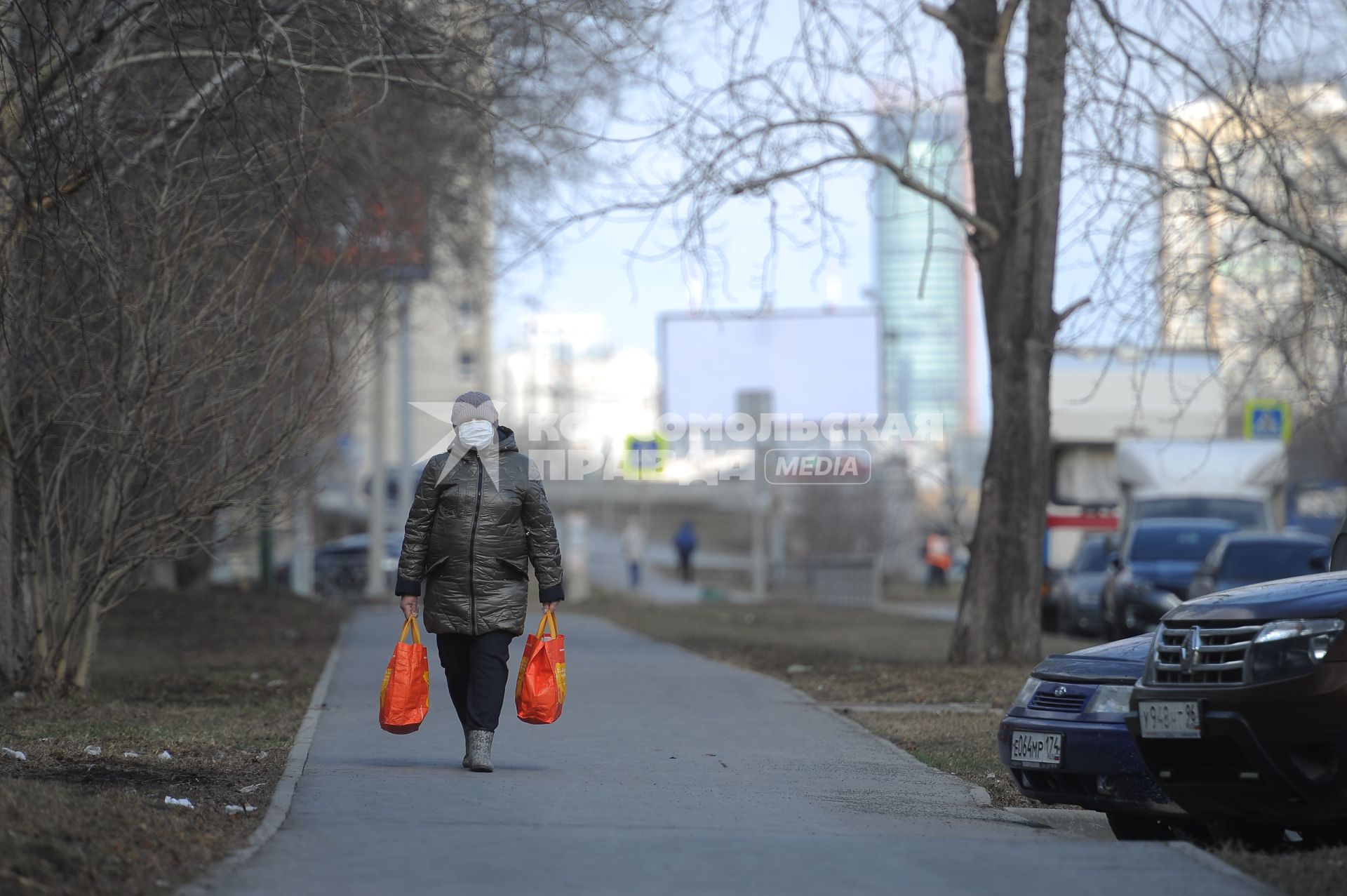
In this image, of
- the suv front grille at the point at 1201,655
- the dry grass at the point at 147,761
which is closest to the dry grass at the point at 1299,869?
the suv front grille at the point at 1201,655

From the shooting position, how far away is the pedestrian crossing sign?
21812 mm

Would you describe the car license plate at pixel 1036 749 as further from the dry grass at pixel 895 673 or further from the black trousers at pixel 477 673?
the black trousers at pixel 477 673

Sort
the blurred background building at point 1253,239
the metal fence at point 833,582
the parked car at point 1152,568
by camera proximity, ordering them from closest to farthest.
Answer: the blurred background building at point 1253,239
the parked car at point 1152,568
the metal fence at point 833,582

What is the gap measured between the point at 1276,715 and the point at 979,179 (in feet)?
31.4

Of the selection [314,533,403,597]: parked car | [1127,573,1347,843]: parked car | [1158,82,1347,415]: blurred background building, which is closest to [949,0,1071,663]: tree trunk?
Answer: [1158,82,1347,415]: blurred background building

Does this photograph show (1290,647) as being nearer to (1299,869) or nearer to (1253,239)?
(1299,869)

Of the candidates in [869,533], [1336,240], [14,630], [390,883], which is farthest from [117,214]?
[869,533]

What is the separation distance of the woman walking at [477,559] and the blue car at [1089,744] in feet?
7.52

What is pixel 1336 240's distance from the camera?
14555 mm

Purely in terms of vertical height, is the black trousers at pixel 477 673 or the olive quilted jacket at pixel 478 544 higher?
the olive quilted jacket at pixel 478 544

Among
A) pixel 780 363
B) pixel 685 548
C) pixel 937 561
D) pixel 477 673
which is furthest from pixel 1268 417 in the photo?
pixel 685 548

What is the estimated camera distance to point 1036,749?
23.2ft

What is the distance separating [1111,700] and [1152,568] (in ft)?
47.1

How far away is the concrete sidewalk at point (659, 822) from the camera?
5.29 metres
